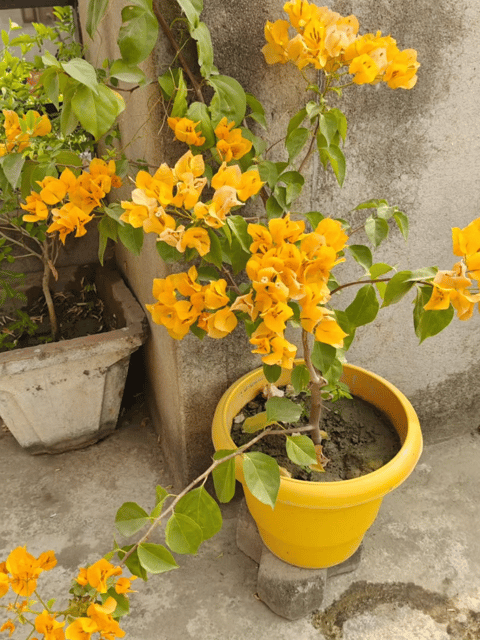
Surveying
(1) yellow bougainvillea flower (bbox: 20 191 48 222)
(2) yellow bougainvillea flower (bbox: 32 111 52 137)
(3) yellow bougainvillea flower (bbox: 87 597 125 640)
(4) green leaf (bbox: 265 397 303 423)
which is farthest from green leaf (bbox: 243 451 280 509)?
(2) yellow bougainvillea flower (bbox: 32 111 52 137)

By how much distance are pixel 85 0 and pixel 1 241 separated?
887mm

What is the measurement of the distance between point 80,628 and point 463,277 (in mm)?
848

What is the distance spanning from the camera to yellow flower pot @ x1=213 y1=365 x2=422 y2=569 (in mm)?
1308

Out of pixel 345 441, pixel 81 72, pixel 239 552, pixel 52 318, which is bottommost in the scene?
pixel 239 552

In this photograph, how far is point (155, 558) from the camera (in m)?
1.02

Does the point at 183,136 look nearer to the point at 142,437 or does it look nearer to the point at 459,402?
the point at 142,437

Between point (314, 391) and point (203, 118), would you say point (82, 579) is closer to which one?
point (314, 391)

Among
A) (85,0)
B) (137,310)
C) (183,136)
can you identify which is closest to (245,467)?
(183,136)

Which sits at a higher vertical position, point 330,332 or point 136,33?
point 136,33

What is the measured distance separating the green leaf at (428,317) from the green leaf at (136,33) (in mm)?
680

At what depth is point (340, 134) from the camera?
4.05 ft

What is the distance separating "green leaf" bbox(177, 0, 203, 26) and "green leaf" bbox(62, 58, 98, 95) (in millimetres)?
215

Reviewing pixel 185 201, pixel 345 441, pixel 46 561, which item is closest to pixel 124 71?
pixel 185 201

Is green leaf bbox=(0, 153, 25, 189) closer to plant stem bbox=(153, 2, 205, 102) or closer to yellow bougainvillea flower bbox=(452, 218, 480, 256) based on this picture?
plant stem bbox=(153, 2, 205, 102)
